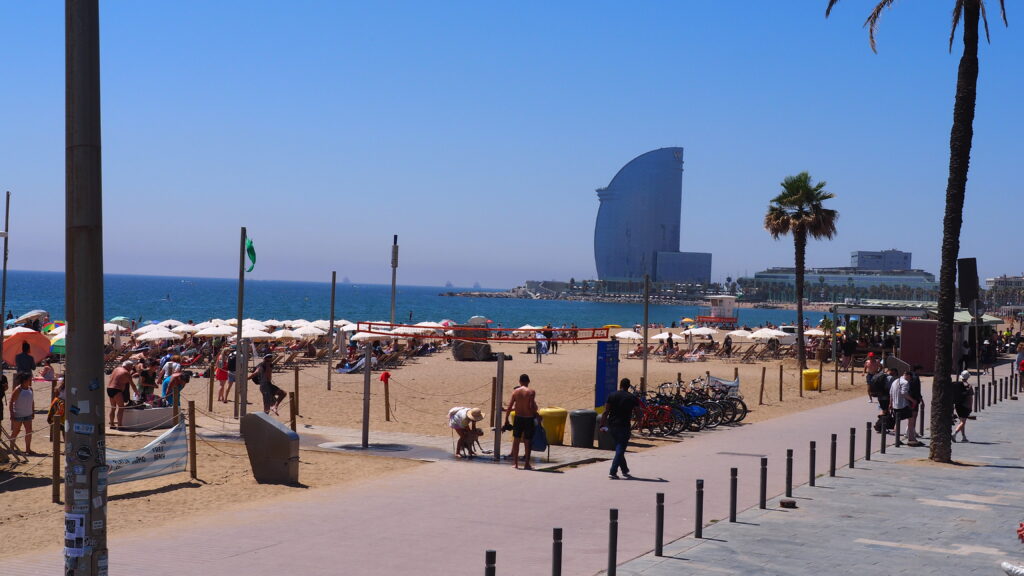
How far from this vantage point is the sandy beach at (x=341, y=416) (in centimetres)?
1125

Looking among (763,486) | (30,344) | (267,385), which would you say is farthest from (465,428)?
(30,344)

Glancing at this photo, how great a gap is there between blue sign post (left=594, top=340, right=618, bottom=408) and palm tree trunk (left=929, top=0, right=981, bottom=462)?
576cm

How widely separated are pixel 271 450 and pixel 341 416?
808cm

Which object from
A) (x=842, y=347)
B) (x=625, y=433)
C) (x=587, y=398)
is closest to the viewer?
(x=625, y=433)

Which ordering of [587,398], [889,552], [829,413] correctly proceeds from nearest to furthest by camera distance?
1. [889,552]
2. [829,413]
3. [587,398]

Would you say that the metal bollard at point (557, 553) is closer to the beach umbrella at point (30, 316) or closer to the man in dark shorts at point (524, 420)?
the man in dark shorts at point (524, 420)

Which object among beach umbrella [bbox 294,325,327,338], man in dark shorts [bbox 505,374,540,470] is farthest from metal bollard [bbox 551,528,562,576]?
beach umbrella [bbox 294,325,327,338]

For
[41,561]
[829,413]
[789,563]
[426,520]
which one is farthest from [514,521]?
[829,413]

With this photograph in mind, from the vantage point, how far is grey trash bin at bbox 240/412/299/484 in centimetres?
1308

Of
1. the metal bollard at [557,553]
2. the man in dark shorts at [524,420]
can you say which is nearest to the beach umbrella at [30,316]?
the man in dark shorts at [524,420]

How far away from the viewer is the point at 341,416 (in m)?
21.2

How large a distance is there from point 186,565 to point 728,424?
1420 centimetres

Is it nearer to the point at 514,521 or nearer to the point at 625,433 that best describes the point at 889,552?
the point at 514,521

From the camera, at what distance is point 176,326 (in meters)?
40.8
